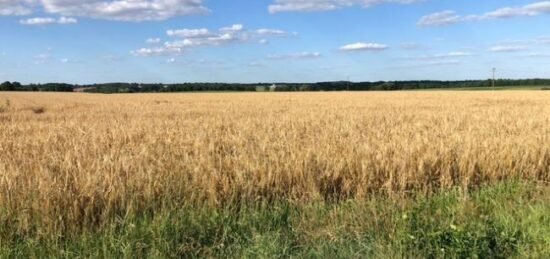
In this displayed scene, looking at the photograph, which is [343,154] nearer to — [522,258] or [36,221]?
[522,258]

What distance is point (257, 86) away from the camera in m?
118

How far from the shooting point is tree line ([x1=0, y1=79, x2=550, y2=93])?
10212cm

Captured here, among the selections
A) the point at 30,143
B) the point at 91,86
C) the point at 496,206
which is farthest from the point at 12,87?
the point at 496,206

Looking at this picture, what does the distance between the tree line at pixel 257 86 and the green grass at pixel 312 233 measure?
95.7 m

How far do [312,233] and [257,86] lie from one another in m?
113

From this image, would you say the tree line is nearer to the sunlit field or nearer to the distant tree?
the distant tree

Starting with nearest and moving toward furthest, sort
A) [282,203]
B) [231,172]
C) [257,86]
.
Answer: [282,203]
[231,172]
[257,86]

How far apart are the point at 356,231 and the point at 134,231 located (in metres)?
1.90

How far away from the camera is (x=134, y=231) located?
475cm

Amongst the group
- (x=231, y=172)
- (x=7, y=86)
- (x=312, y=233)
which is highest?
(x=7, y=86)

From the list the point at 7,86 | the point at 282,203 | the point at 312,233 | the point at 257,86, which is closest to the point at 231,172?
the point at 282,203

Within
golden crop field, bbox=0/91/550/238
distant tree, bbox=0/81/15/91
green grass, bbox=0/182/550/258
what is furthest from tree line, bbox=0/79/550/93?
green grass, bbox=0/182/550/258

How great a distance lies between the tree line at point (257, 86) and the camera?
335 feet

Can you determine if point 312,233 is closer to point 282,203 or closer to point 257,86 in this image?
point 282,203
